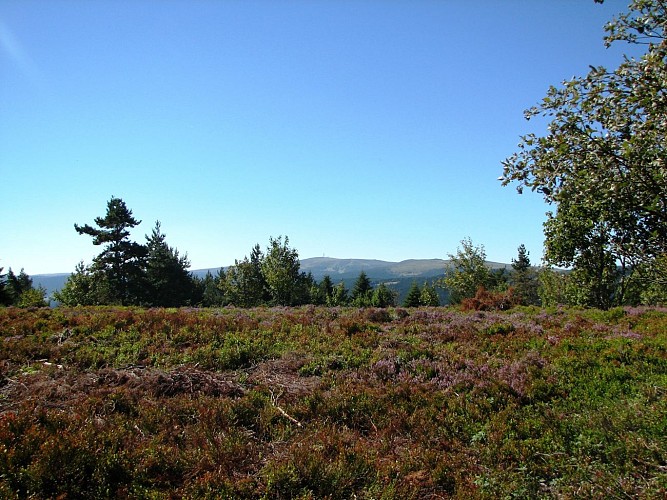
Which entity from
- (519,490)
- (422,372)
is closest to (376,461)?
(519,490)

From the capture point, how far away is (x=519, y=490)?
5.41 meters

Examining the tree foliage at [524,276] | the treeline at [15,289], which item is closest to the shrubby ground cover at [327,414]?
the treeline at [15,289]

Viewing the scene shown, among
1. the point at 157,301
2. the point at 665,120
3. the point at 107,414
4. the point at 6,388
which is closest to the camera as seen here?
the point at 665,120

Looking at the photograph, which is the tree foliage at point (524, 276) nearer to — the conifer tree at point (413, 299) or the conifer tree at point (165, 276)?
the conifer tree at point (413, 299)

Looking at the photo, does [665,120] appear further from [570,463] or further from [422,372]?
[422,372]

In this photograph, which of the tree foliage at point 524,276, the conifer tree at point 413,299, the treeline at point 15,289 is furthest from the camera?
the tree foliage at point 524,276

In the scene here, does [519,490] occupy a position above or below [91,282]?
below

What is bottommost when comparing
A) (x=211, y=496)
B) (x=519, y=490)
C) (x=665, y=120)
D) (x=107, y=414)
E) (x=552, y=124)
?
(x=519, y=490)

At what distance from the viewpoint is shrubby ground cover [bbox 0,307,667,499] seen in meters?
5.51

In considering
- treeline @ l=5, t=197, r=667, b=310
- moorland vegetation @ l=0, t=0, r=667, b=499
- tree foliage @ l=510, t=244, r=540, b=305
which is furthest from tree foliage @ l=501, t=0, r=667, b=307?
tree foliage @ l=510, t=244, r=540, b=305

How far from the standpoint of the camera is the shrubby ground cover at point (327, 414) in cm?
551

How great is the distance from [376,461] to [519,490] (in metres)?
2.20

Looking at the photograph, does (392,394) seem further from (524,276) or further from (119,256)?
(524,276)

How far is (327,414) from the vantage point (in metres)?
7.98
